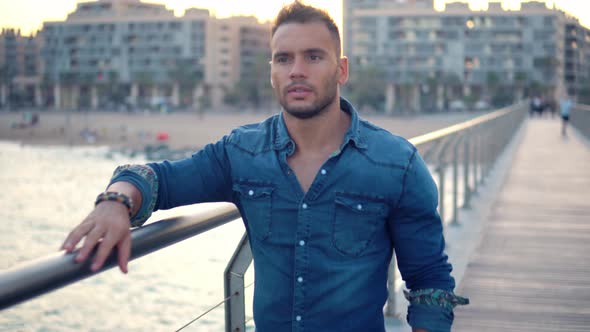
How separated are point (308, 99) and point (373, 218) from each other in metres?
0.34

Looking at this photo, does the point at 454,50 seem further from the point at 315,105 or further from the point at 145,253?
the point at 145,253

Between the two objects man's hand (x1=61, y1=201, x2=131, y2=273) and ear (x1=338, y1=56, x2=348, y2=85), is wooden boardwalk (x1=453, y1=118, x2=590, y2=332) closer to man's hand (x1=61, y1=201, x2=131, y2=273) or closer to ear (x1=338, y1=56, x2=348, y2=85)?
ear (x1=338, y1=56, x2=348, y2=85)

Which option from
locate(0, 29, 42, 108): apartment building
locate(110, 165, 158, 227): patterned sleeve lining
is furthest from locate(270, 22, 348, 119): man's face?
locate(0, 29, 42, 108): apartment building

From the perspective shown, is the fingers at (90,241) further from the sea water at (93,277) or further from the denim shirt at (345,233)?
the denim shirt at (345,233)

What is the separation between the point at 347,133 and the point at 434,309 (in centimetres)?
48

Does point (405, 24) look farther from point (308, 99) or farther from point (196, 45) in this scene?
point (308, 99)

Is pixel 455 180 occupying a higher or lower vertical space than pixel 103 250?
lower

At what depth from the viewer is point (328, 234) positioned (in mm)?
1959

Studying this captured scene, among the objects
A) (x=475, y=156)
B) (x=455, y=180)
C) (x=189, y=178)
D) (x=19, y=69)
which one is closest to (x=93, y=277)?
(x=455, y=180)

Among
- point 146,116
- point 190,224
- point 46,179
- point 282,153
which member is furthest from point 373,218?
point 146,116

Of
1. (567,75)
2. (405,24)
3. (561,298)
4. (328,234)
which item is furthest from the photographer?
(567,75)

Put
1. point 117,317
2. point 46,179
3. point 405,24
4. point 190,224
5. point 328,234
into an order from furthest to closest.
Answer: point 405,24 → point 46,179 → point 117,317 → point 190,224 → point 328,234

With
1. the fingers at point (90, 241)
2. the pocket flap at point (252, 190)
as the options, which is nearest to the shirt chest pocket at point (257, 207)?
the pocket flap at point (252, 190)

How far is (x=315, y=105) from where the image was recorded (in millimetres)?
2043
